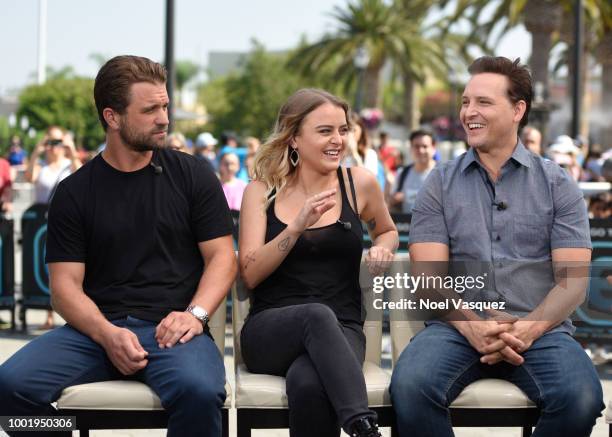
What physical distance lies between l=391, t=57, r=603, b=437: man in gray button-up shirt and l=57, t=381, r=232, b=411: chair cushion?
0.99 meters

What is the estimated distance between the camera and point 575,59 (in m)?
16.7

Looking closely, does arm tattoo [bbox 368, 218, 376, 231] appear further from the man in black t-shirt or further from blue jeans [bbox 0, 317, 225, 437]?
blue jeans [bbox 0, 317, 225, 437]

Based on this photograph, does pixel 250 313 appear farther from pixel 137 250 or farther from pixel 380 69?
pixel 380 69

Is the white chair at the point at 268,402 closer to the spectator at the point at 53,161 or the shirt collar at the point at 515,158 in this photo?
the shirt collar at the point at 515,158

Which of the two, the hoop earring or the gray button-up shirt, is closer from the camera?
the gray button-up shirt

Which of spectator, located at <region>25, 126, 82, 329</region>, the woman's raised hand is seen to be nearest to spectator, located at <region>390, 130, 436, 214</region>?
spectator, located at <region>25, 126, 82, 329</region>

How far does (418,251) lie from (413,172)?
509 cm

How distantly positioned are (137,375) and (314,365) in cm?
76

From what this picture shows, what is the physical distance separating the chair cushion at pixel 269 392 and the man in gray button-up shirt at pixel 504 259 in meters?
0.07

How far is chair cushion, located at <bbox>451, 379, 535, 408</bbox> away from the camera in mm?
4418

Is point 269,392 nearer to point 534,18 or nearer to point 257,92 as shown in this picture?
point 534,18

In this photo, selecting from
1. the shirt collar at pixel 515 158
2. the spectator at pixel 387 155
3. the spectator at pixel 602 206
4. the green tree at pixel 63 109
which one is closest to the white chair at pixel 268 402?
the shirt collar at pixel 515 158

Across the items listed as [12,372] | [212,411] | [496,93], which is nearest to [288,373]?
[212,411]

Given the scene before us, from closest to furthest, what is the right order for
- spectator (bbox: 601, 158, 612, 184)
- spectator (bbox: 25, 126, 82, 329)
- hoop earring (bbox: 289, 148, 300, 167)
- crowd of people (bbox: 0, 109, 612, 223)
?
1. hoop earring (bbox: 289, 148, 300, 167)
2. crowd of people (bbox: 0, 109, 612, 223)
3. spectator (bbox: 601, 158, 612, 184)
4. spectator (bbox: 25, 126, 82, 329)
